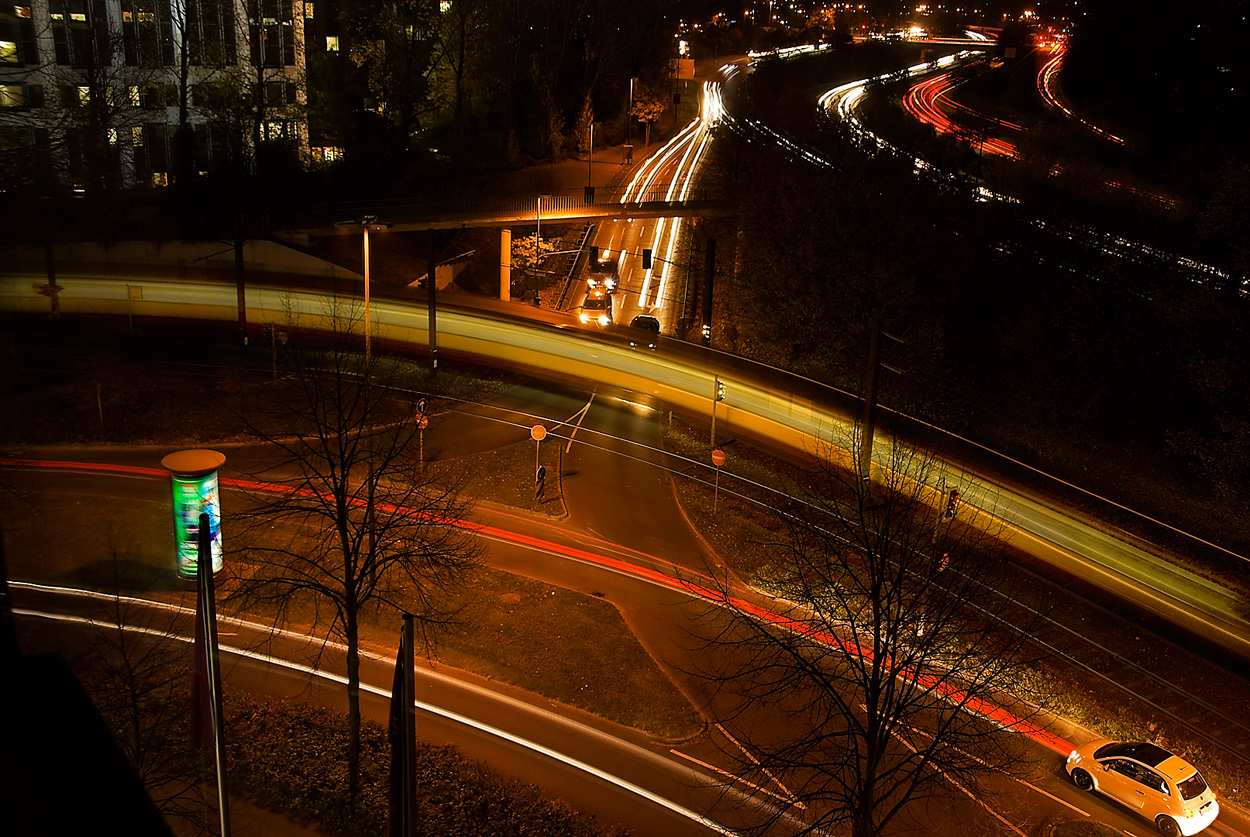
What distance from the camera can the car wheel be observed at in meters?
14.5

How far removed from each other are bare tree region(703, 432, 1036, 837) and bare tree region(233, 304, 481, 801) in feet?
18.4

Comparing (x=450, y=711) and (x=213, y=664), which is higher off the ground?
(x=213, y=664)

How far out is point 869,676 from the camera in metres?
13.0

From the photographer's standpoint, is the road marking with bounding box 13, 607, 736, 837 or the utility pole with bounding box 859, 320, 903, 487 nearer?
the road marking with bounding box 13, 607, 736, 837

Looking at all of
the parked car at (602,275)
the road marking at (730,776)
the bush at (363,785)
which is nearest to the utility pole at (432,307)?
the parked car at (602,275)

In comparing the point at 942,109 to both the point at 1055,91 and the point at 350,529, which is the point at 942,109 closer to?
the point at 1055,91

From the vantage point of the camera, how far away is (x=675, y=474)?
26.6m

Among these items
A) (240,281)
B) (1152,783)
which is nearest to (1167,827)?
(1152,783)

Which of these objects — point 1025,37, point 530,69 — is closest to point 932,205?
point 530,69

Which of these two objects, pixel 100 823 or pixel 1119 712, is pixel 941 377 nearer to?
pixel 1119 712

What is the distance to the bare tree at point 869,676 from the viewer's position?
11.5 meters

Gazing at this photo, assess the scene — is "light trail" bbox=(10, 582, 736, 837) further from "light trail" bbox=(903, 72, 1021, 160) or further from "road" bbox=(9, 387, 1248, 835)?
"light trail" bbox=(903, 72, 1021, 160)

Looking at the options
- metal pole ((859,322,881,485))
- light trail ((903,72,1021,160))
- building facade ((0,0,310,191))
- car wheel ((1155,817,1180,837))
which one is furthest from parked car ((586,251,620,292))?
car wheel ((1155,817,1180,837))

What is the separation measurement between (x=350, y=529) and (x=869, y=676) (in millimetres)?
13262
